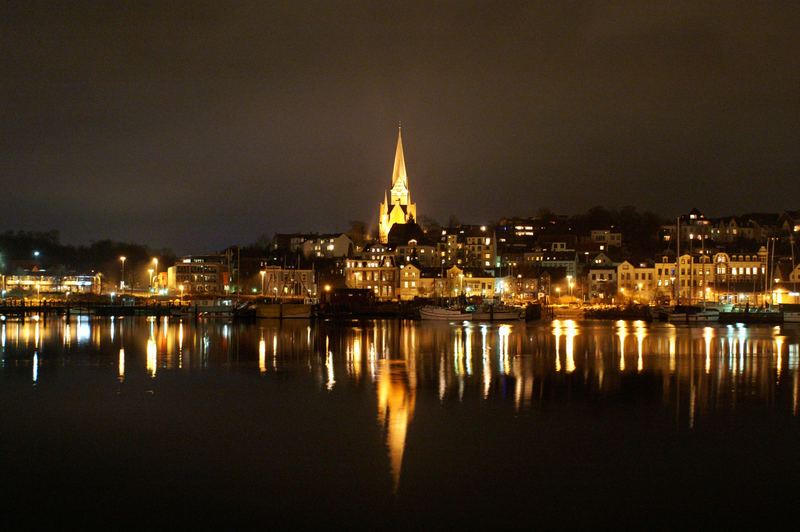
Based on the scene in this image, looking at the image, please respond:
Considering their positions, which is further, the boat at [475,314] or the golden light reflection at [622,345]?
the boat at [475,314]

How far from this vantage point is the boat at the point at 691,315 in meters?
65.8

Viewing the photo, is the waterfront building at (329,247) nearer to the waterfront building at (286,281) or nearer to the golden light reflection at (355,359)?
the waterfront building at (286,281)

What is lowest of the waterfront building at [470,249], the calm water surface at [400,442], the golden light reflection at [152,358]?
the calm water surface at [400,442]

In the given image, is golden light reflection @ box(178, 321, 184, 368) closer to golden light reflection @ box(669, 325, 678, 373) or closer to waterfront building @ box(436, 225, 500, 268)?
golden light reflection @ box(669, 325, 678, 373)

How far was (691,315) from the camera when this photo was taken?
2596 inches

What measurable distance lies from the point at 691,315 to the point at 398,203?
9547cm

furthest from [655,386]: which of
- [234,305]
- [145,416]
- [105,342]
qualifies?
[234,305]

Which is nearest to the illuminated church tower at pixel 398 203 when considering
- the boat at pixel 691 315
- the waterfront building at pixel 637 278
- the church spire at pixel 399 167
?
the church spire at pixel 399 167

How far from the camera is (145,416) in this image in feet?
63.9

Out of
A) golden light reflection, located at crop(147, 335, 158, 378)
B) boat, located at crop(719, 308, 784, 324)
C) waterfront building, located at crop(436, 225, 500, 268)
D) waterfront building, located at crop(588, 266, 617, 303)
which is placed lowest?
boat, located at crop(719, 308, 784, 324)

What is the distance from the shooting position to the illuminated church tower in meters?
151

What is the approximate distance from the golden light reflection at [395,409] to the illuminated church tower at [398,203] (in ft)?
391

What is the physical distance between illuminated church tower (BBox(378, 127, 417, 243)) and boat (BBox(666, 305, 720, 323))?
8282cm

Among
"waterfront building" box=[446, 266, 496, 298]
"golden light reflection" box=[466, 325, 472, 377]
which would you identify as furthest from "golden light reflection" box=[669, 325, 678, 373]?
"waterfront building" box=[446, 266, 496, 298]
